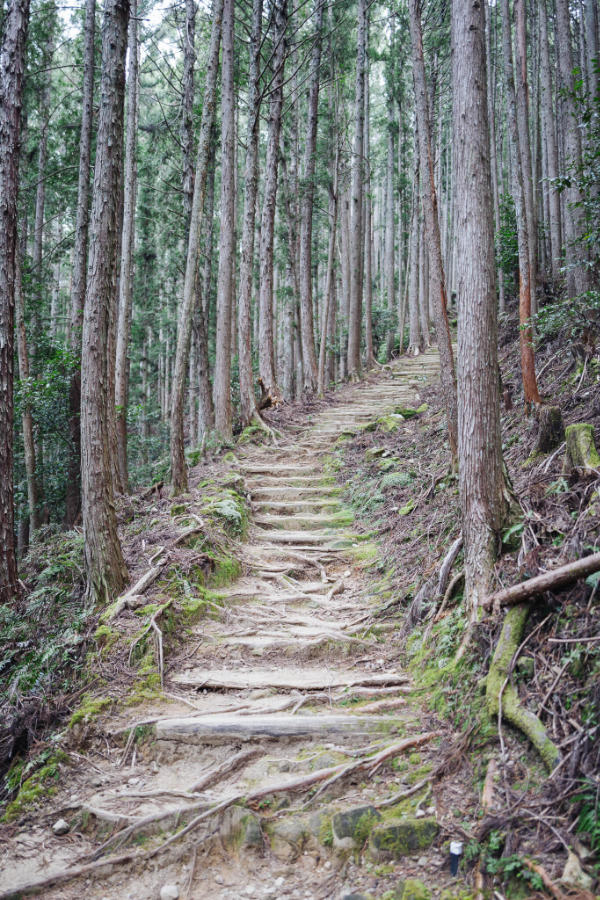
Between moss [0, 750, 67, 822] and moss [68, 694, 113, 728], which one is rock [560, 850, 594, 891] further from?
moss [68, 694, 113, 728]

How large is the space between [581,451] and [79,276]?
36.7 ft

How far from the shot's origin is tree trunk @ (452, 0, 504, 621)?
4129mm

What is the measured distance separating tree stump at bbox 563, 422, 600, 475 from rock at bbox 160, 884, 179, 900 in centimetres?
364

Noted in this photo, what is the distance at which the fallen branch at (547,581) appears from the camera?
3.13 m

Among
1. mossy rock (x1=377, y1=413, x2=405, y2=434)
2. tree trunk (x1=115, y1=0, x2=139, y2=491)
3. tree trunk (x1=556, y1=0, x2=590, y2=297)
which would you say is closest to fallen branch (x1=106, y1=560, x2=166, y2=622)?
mossy rock (x1=377, y1=413, x2=405, y2=434)

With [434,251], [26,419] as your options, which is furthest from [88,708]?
[26,419]

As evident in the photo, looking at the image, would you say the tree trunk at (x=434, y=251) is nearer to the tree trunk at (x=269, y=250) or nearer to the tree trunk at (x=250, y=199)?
the tree trunk at (x=250, y=199)

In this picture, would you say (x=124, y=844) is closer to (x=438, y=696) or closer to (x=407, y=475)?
(x=438, y=696)

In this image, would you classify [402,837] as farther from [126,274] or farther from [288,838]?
[126,274]

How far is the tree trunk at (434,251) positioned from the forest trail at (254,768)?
7.90 ft

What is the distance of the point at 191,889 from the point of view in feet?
9.90

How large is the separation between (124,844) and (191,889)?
493 mm

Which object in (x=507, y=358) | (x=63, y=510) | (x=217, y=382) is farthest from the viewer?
(x=63, y=510)

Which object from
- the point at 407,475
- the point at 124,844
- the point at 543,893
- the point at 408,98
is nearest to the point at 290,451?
the point at 407,475
